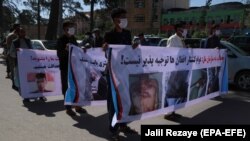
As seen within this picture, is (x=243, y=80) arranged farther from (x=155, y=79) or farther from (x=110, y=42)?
(x=110, y=42)

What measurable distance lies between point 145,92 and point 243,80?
614 centimetres

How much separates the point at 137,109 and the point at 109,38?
1.25 metres

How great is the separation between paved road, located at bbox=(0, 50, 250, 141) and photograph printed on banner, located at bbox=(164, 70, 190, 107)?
47 cm

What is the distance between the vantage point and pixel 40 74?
29.9ft

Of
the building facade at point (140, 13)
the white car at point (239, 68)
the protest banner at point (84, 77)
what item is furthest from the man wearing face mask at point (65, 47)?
the building facade at point (140, 13)

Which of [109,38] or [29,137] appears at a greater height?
[109,38]

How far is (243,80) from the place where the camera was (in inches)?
442

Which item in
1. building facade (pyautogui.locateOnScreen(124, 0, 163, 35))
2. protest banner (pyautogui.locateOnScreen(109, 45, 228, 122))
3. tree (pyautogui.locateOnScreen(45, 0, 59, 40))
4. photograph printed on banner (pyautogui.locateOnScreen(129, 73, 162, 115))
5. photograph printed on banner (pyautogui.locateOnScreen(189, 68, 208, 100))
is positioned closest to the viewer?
protest banner (pyautogui.locateOnScreen(109, 45, 228, 122))

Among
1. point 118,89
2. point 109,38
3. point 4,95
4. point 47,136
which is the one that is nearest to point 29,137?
point 47,136

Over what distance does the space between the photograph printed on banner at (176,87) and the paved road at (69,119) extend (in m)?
0.47

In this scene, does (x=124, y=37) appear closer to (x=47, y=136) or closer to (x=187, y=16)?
(x=47, y=136)

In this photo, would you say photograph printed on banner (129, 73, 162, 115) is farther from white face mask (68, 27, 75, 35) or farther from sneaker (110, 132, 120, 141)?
white face mask (68, 27, 75, 35)

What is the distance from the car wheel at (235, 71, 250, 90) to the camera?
11133 mm

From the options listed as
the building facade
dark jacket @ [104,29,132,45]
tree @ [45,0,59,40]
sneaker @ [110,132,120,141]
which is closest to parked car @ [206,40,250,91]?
dark jacket @ [104,29,132,45]
